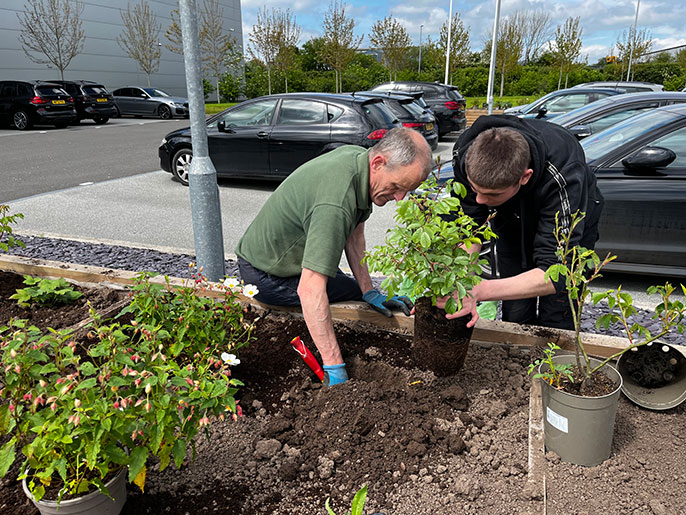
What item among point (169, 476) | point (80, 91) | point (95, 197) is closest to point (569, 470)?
point (169, 476)

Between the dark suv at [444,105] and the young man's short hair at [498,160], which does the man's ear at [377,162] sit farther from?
the dark suv at [444,105]

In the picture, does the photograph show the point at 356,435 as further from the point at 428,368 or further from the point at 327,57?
the point at 327,57

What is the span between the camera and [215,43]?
3600cm

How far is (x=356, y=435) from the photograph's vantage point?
7.54 ft

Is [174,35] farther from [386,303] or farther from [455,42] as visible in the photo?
[386,303]

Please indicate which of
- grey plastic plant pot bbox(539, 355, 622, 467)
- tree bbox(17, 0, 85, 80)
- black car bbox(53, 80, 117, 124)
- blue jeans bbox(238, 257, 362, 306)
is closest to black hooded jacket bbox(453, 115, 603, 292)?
grey plastic plant pot bbox(539, 355, 622, 467)

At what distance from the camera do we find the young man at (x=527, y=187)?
8.11ft

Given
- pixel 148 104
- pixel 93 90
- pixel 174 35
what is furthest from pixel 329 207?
pixel 174 35

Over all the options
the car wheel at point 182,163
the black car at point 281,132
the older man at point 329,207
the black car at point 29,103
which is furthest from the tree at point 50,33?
the older man at point 329,207

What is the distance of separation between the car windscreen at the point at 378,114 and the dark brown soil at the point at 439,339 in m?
6.58

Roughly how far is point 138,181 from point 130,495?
8885 millimetres

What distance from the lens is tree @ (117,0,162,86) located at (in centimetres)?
3219

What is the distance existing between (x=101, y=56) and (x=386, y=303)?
114ft

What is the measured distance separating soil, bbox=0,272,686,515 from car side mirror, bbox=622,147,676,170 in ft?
9.27
